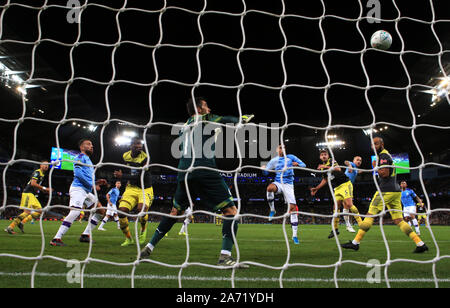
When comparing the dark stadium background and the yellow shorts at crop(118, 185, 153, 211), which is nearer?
the yellow shorts at crop(118, 185, 153, 211)

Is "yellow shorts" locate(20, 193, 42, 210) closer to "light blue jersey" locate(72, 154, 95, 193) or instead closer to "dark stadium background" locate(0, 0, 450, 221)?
"dark stadium background" locate(0, 0, 450, 221)

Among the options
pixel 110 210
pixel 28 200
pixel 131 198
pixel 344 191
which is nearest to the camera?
pixel 110 210

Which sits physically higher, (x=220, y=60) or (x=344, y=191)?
(x=220, y=60)

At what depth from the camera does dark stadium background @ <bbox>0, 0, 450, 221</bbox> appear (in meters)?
10.6

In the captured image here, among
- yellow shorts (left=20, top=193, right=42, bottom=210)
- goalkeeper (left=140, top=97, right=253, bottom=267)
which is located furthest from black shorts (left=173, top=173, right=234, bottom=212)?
yellow shorts (left=20, top=193, right=42, bottom=210)

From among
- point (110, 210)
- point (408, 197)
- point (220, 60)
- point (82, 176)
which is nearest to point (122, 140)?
point (220, 60)

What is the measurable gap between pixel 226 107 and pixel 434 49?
12459 mm

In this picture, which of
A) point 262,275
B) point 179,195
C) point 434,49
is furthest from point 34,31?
point 434,49

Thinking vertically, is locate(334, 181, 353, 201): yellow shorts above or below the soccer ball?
below

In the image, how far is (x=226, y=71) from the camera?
48.1 feet

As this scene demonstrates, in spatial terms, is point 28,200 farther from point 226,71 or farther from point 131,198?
point 226,71

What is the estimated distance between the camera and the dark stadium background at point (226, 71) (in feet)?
34.8

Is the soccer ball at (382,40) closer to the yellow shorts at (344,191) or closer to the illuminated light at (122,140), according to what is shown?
the yellow shorts at (344,191)

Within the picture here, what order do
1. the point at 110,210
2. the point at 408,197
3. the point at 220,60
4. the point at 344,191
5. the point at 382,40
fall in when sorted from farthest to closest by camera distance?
the point at 220,60, the point at 408,197, the point at 344,191, the point at 382,40, the point at 110,210
